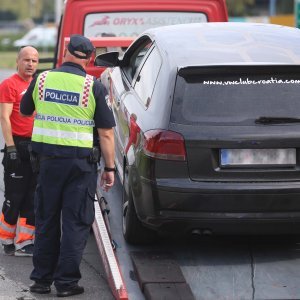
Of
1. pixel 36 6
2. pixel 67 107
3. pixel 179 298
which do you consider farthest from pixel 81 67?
Result: pixel 36 6

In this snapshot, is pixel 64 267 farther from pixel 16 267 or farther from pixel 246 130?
pixel 246 130

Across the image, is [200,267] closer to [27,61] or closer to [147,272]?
[147,272]

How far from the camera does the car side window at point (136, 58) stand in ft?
26.5

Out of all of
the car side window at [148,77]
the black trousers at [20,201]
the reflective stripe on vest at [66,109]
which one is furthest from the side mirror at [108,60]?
the reflective stripe on vest at [66,109]

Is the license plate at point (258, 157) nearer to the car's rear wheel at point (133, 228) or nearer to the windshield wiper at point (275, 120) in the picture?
the windshield wiper at point (275, 120)

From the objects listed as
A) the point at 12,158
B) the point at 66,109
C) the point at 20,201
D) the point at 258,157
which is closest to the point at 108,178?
the point at 66,109

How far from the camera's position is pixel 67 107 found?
20.3ft

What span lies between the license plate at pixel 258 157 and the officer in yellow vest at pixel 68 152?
804 millimetres

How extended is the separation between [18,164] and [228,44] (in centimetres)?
187

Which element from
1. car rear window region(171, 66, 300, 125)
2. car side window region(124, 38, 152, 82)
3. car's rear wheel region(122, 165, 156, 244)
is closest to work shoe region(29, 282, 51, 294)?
car's rear wheel region(122, 165, 156, 244)

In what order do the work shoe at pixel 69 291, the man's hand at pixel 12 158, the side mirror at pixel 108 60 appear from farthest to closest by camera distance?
the side mirror at pixel 108 60 → the man's hand at pixel 12 158 → the work shoe at pixel 69 291

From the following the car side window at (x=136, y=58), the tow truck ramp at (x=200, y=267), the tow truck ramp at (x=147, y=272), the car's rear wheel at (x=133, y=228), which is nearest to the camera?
the tow truck ramp at (x=147, y=272)

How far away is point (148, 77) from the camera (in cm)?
729

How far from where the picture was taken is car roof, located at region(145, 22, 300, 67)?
6738mm
